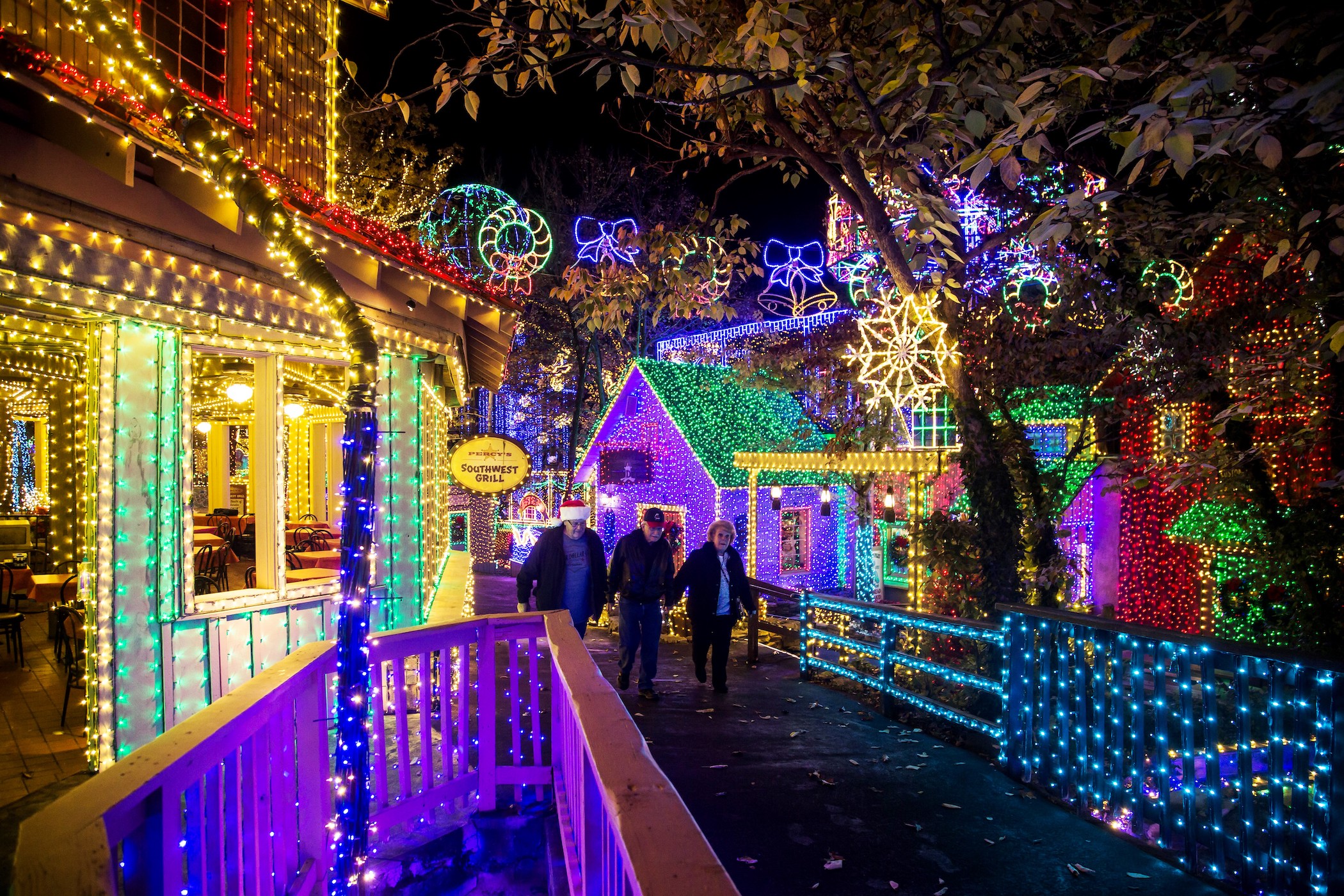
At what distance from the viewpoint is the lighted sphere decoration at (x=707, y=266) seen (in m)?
9.18

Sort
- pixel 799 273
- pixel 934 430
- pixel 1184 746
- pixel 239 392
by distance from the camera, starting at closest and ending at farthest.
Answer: pixel 1184 746 → pixel 239 392 → pixel 799 273 → pixel 934 430

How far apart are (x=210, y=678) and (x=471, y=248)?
5206 millimetres

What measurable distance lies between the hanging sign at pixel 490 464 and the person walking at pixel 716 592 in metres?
4.22

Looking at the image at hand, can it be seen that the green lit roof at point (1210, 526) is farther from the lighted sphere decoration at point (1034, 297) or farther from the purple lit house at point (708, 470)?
the purple lit house at point (708, 470)

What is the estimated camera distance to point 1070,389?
1099cm

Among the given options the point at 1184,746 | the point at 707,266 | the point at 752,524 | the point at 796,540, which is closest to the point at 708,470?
the point at 752,524

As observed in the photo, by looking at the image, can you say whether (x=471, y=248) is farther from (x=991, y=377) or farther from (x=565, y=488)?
(x=565, y=488)

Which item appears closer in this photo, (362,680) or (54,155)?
(362,680)

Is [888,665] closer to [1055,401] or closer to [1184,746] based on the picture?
[1184,746]

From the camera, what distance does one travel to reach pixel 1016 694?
19.6ft

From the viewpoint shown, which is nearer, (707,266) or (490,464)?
(707,266)

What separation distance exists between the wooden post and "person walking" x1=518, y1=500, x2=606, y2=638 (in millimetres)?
8096

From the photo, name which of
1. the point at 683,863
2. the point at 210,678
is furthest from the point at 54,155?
the point at 683,863

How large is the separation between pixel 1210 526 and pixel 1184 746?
8.56m
